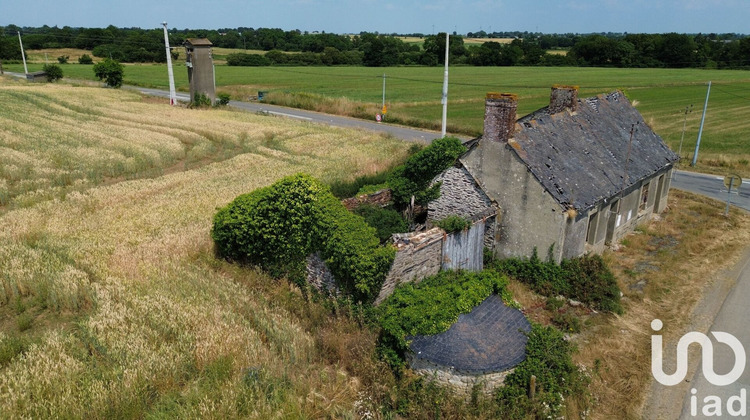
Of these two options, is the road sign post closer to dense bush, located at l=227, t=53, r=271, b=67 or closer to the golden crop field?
the golden crop field

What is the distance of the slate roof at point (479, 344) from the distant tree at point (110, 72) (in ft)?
193

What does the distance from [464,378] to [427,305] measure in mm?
1891

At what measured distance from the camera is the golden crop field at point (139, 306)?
838 centimetres

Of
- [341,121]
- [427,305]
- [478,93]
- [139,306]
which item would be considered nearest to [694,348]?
[427,305]

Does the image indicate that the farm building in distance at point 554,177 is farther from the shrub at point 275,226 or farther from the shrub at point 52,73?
the shrub at point 52,73

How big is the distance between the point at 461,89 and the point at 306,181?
5900cm

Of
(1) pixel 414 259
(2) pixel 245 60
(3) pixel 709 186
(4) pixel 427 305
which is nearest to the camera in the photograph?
(4) pixel 427 305

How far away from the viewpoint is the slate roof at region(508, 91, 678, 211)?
1472 cm

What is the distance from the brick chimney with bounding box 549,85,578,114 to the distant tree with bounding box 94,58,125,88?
178 feet

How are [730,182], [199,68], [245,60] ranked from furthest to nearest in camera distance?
[245,60] < [199,68] < [730,182]

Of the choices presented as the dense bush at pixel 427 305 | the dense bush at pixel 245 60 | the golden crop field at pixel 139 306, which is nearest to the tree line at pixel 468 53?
the dense bush at pixel 245 60

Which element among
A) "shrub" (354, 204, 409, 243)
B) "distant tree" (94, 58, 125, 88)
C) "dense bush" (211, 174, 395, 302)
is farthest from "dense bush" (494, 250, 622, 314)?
"distant tree" (94, 58, 125, 88)

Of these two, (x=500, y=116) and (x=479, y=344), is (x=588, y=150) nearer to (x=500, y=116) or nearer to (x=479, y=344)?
(x=500, y=116)

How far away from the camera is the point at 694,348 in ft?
39.1
